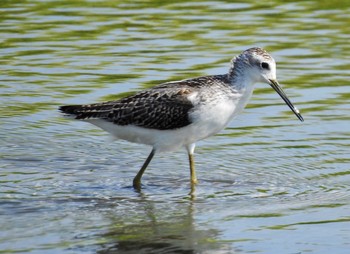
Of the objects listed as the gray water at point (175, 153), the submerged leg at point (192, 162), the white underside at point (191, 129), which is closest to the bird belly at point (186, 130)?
the white underside at point (191, 129)

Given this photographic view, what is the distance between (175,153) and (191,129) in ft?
5.57

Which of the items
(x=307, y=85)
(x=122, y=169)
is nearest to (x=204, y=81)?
(x=122, y=169)

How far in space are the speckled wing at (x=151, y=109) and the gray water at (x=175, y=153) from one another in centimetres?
68

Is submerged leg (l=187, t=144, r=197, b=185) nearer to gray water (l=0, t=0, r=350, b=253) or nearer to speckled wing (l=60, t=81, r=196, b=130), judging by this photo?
gray water (l=0, t=0, r=350, b=253)

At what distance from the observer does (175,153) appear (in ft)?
48.2

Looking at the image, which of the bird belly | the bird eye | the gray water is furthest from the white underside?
the gray water

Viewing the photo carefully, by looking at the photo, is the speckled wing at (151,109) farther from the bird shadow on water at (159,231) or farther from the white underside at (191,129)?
the bird shadow on water at (159,231)

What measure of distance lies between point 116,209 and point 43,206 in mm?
742

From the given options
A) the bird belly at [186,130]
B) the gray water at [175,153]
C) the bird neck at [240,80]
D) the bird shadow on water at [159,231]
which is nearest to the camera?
the bird shadow on water at [159,231]

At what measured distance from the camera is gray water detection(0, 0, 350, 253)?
1123cm

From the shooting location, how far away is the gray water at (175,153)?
11.2 m

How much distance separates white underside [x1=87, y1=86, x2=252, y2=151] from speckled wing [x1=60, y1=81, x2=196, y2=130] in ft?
A: 0.23

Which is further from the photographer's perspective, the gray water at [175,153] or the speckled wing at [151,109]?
the speckled wing at [151,109]

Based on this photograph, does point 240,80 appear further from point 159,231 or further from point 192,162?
point 159,231
